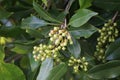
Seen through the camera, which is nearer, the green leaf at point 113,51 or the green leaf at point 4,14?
the green leaf at point 113,51

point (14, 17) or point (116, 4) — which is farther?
point (14, 17)

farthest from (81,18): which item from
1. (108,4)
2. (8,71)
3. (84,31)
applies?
(8,71)

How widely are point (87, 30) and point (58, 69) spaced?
0.13 metres

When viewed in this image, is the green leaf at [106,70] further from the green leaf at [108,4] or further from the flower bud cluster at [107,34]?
the green leaf at [108,4]

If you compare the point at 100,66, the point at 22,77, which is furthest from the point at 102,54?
the point at 22,77

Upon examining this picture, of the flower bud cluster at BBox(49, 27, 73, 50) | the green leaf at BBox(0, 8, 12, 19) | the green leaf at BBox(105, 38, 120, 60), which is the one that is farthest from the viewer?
the green leaf at BBox(0, 8, 12, 19)

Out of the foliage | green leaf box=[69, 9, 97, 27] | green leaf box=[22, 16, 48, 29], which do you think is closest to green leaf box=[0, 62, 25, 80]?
the foliage

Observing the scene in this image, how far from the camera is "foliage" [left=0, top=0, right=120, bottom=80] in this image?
826 millimetres

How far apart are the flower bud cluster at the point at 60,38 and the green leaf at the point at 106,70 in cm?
13

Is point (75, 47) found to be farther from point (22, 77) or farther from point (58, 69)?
point (22, 77)

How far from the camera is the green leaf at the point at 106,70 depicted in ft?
2.90

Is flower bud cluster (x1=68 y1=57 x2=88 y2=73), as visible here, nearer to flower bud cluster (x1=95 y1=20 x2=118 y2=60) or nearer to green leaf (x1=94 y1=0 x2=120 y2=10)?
flower bud cluster (x1=95 y1=20 x2=118 y2=60)

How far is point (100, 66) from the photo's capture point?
881 millimetres

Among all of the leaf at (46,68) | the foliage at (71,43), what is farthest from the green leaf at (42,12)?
the leaf at (46,68)
